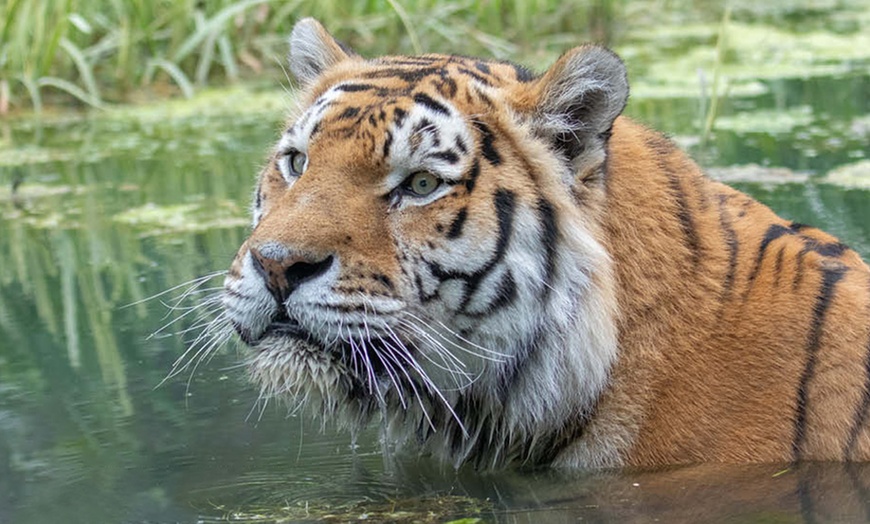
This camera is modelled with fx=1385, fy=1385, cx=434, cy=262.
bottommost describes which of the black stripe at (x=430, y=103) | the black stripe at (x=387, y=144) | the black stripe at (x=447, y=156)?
the black stripe at (x=447, y=156)

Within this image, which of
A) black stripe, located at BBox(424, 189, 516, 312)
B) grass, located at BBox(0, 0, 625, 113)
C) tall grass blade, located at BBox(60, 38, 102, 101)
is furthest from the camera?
grass, located at BBox(0, 0, 625, 113)

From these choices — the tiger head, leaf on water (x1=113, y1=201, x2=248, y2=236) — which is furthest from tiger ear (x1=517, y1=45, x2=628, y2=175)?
leaf on water (x1=113, y1=201, x2=248, y2=236)

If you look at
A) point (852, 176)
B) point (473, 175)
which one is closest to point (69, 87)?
point (852, 176)

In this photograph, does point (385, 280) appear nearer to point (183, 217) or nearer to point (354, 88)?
point (354, 88)

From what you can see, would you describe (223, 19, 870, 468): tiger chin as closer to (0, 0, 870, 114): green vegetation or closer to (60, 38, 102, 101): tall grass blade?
(0, 0, 870, 114): green vegetation

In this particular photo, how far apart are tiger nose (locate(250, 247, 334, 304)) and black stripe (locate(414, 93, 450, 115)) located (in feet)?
1.61

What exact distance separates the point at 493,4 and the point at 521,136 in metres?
6.44

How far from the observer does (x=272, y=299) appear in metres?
2.94

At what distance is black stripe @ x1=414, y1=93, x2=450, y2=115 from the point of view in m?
3.21

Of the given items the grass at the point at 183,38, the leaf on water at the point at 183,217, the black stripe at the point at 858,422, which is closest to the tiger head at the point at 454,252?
the black stripe at the point at 858,422

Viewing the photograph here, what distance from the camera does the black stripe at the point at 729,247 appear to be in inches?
130

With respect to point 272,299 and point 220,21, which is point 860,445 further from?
point 220,21

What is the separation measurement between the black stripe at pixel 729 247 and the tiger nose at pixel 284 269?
99cm

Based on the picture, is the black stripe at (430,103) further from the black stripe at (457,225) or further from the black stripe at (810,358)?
the black stripe at (810,358)
